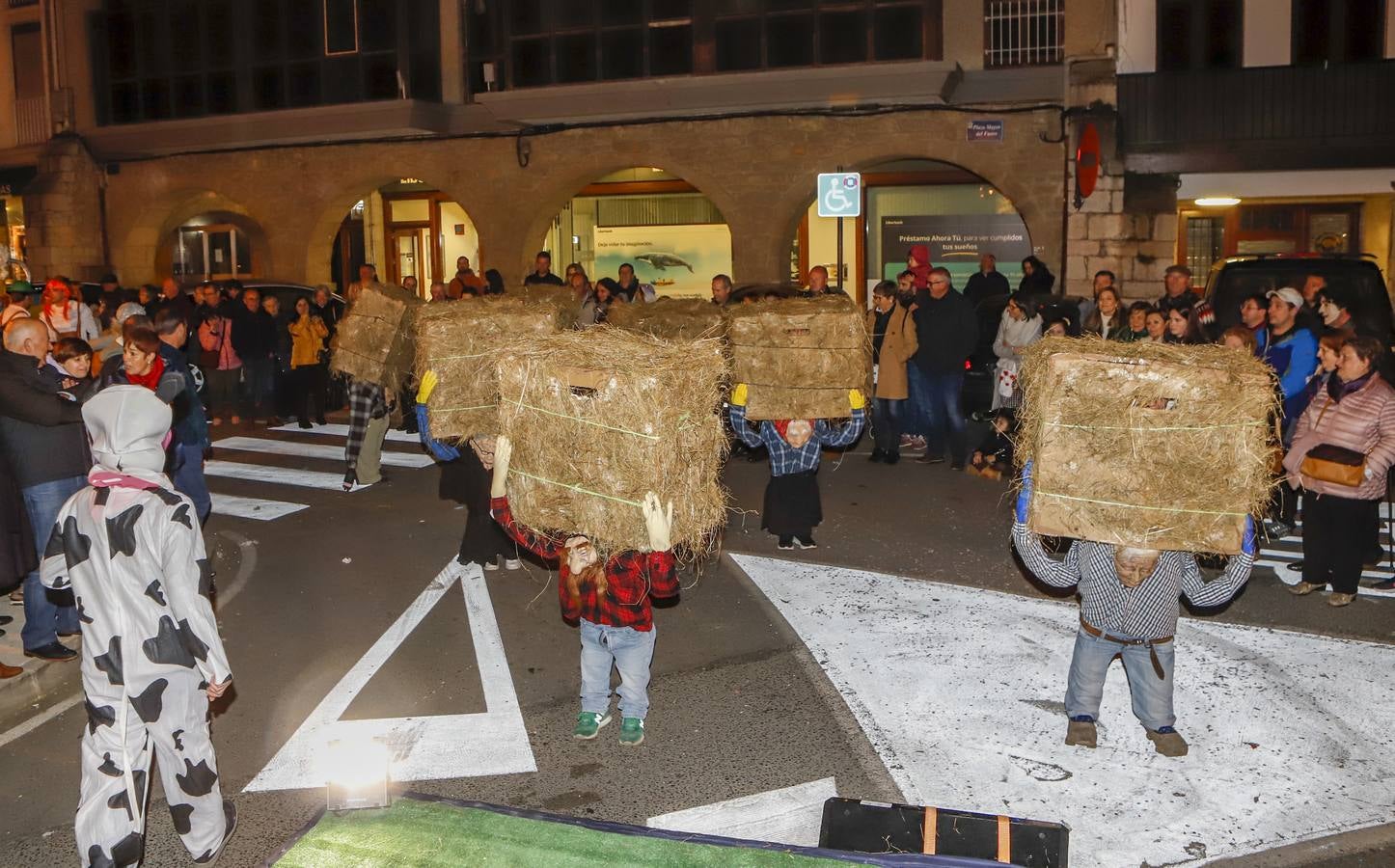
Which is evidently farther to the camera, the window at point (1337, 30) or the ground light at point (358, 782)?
the window at point (1337, 30)

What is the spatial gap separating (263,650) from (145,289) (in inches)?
455

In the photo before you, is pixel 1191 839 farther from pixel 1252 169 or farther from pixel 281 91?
pixel 281 91

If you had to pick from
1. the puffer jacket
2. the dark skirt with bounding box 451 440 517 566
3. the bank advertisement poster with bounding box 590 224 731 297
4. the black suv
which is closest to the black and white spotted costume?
the dark skirt with bounding box 451 440 517 566

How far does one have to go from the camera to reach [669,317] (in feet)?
39.2

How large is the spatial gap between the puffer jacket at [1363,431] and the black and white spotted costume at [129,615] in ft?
23.4

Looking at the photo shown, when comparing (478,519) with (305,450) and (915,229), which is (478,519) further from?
(915,229)

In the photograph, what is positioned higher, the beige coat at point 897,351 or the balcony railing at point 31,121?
the balcony railing at point 31,121

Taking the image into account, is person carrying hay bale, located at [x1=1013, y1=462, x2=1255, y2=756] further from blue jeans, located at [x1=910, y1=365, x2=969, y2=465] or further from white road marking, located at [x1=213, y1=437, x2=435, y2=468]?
white road marking, located at [x1=213, y1=437, x2=435, y2=468]

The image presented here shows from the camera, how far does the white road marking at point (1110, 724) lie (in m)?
5.61

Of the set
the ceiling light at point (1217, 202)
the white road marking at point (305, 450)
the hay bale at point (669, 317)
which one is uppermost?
the ceiling light at point (1217, 202)

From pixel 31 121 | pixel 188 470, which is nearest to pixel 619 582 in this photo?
pixel 188 470

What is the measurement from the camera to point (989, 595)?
8859 mm

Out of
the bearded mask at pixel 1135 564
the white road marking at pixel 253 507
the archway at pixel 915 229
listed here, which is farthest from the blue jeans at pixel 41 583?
the archway at pixel 915 229

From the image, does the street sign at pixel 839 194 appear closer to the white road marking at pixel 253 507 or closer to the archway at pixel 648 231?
the archway at pixel 648 231
